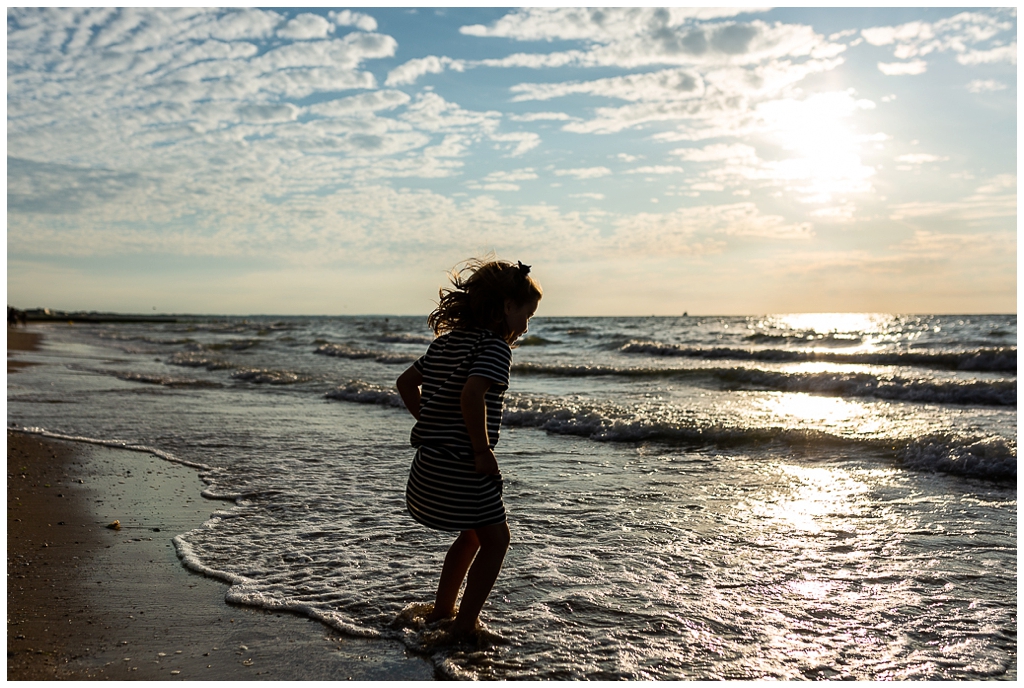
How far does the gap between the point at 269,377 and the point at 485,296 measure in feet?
48.4

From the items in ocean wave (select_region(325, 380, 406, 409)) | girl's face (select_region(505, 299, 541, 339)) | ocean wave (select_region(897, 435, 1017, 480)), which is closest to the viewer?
girl's face (select_region(505, 299, 541, 339))

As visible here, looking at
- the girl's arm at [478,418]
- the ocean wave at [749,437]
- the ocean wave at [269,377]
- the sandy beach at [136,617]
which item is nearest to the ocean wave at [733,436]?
the ocean wave at [749,437]

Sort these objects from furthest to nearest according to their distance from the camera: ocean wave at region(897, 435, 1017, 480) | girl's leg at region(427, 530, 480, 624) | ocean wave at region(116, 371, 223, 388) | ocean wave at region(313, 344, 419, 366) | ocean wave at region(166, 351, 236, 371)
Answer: ocean wave at region(313, 344, 419, 366) < ocean wave at region(166, 351, 236, 371) < ocean wave at region(116, 371, 223, 388) < ocean wave at region(897, 435, 1017, 480) < girl's leg at region(427, 530, 480, 624)

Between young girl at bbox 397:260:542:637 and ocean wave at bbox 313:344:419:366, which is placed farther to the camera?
ocean wave at bbox 313:344:419:366

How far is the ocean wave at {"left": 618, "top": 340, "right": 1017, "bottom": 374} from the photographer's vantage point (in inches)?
770

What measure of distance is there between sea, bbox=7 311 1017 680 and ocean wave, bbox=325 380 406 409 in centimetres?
8

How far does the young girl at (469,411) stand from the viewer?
312 centimetres

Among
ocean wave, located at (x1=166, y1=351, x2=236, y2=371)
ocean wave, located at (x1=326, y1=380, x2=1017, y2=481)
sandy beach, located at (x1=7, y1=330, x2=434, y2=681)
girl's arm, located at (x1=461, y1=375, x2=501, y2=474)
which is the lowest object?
sandy beach, located at (x1=7, y1=330, x2=434, y2=681)

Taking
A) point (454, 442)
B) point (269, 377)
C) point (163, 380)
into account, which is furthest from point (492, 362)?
point (163, 380)

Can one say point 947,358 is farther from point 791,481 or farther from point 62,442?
point 62,442

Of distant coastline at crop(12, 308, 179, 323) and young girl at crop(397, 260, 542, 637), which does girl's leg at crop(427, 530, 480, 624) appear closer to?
young girl at crop(397, 260, 542, 637)

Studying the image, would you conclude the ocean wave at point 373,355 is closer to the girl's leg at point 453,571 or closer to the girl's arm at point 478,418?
the girl's leg at point 453,571

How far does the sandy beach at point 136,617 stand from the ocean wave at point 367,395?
690cm

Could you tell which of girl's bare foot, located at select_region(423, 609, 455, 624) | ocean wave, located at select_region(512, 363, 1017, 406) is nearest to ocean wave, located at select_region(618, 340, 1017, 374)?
ocean wave, located at select_region(512, 363, 1017, 406)
